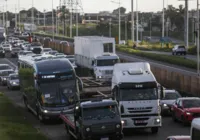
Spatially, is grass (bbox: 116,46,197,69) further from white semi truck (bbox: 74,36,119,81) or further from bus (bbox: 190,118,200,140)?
bus (bbox: 190,118,200,140)

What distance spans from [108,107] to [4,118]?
911 centimetres

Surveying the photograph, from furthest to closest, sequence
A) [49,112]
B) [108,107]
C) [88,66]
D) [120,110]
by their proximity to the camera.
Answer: [88,66], [49,112], [120,110], [108,107]

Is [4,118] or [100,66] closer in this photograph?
[4,118]

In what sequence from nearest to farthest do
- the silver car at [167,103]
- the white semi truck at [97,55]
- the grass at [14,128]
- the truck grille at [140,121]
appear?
the grass at [14,128] → the truck grille at [140,121] → the silver car at [167,103] → the white semi truck at [97,55]

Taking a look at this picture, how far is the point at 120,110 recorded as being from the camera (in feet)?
80.2

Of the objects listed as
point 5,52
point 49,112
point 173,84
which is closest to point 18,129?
point 49,112

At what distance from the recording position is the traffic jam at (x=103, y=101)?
21859 mm

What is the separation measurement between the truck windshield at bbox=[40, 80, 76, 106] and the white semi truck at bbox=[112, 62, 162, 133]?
452 cm

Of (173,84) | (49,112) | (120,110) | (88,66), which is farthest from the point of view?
(88,66)

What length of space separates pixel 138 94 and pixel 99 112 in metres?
3.20

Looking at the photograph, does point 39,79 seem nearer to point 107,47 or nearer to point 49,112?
point 49,112

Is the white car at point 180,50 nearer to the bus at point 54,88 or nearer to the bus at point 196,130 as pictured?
the bus at point 54,88

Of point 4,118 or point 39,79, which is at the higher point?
point 39,79

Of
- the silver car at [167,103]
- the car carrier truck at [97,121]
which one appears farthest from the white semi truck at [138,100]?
the silver car at [167,103]
